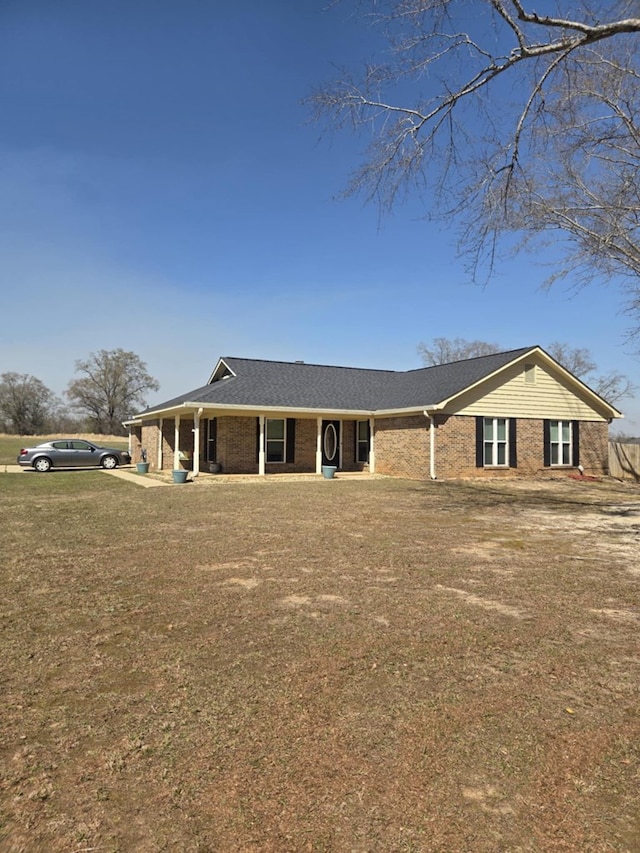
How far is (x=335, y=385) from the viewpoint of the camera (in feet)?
77.7

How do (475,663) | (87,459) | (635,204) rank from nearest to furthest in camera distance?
1. (475,663)
2. (635,204)
3. (87,459)

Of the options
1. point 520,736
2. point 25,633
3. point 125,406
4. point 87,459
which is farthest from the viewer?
point 125,406

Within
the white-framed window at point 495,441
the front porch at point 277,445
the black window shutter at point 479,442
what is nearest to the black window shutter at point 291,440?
the front porch at point 277,445

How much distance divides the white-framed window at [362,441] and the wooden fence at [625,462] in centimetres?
1012

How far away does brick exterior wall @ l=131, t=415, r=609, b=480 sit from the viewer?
19.0 m

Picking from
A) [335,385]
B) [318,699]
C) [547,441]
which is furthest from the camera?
[335,385]

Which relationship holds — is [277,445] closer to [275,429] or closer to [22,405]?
[275,429]

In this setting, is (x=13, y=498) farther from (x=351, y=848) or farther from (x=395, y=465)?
(x=351, y=848)

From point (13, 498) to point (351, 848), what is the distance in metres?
13.8

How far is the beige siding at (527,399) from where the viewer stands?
19.4m

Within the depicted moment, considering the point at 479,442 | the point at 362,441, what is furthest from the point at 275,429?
the point at 479,442

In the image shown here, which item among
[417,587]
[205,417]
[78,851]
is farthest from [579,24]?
[205,417]

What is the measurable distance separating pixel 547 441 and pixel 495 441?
101 inches

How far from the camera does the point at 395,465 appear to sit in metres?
20.5
